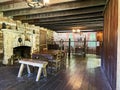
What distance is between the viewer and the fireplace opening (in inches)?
279

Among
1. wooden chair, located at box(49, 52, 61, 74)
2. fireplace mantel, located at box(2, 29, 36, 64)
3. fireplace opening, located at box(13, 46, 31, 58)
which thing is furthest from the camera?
fireplace opening, located at box(13, 46, 31, 58)

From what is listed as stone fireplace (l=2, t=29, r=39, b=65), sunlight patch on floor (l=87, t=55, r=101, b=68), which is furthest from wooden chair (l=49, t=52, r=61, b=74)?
stone fireplace (l=2, t=29, r=39, b=65)

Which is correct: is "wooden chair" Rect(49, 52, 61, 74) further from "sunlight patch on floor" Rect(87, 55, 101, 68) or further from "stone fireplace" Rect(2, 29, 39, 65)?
"stone fireplace" Rect(2, 29, 39, 65)

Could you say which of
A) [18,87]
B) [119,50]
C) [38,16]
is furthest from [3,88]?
[38,16]

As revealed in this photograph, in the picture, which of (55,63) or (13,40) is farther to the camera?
(13,40)

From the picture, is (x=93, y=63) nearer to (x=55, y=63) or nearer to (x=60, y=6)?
(x=55, y=63)

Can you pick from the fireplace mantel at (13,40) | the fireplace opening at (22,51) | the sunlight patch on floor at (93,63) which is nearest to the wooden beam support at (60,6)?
the fireplace mantel at (13,40)

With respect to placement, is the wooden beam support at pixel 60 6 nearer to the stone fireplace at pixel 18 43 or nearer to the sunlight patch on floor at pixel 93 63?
the stone fireplace at pixel 18 43

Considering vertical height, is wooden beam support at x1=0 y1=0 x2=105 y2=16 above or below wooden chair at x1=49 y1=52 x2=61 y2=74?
above

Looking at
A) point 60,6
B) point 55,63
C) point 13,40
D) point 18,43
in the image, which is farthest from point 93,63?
point 13,40

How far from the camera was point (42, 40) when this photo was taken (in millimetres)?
9852

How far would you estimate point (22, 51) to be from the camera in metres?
7.68

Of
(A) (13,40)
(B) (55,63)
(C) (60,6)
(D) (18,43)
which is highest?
(C) (60,6)

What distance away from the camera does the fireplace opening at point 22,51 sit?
7091mm
